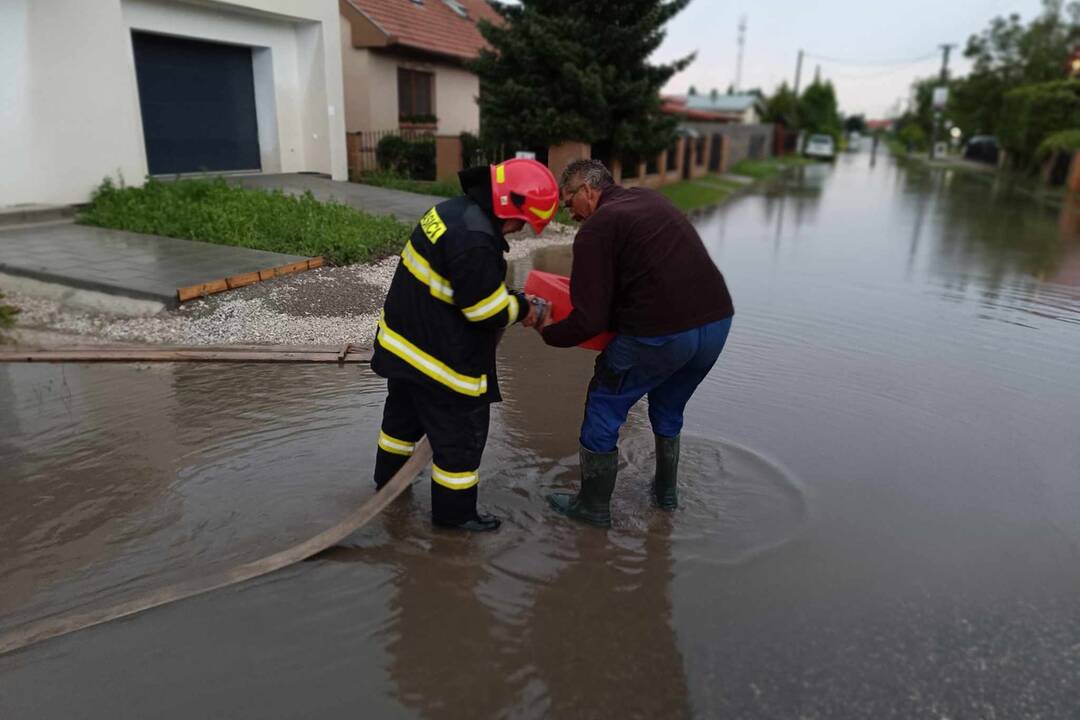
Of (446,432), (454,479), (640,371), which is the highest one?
(640,371)

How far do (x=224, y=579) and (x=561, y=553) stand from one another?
1.39m

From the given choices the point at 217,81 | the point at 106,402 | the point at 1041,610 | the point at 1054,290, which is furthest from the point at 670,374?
the point at 217,81

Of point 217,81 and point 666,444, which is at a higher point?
point 217,81

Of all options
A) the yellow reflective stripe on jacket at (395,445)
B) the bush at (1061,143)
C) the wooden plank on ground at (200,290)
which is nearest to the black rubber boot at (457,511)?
the yellow reflective stripe on jacket at (395,445)

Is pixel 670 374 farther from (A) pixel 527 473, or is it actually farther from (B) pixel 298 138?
(B) pixel 298 138

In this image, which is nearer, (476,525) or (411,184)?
(476,525)

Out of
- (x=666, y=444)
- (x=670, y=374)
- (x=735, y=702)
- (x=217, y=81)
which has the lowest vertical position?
(x=735, y=702)

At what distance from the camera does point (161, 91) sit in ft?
40.1

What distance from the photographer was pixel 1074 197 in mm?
24750

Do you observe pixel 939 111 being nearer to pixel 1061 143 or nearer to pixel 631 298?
pixel 1061 143

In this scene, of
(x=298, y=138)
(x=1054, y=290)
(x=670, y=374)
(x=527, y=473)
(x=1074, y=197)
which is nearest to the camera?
(x=670, y=374)

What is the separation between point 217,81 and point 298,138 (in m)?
1.73

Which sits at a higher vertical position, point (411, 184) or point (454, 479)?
point (411, 184)

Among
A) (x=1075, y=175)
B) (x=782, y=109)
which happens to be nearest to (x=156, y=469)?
(x=1075, y=175)
